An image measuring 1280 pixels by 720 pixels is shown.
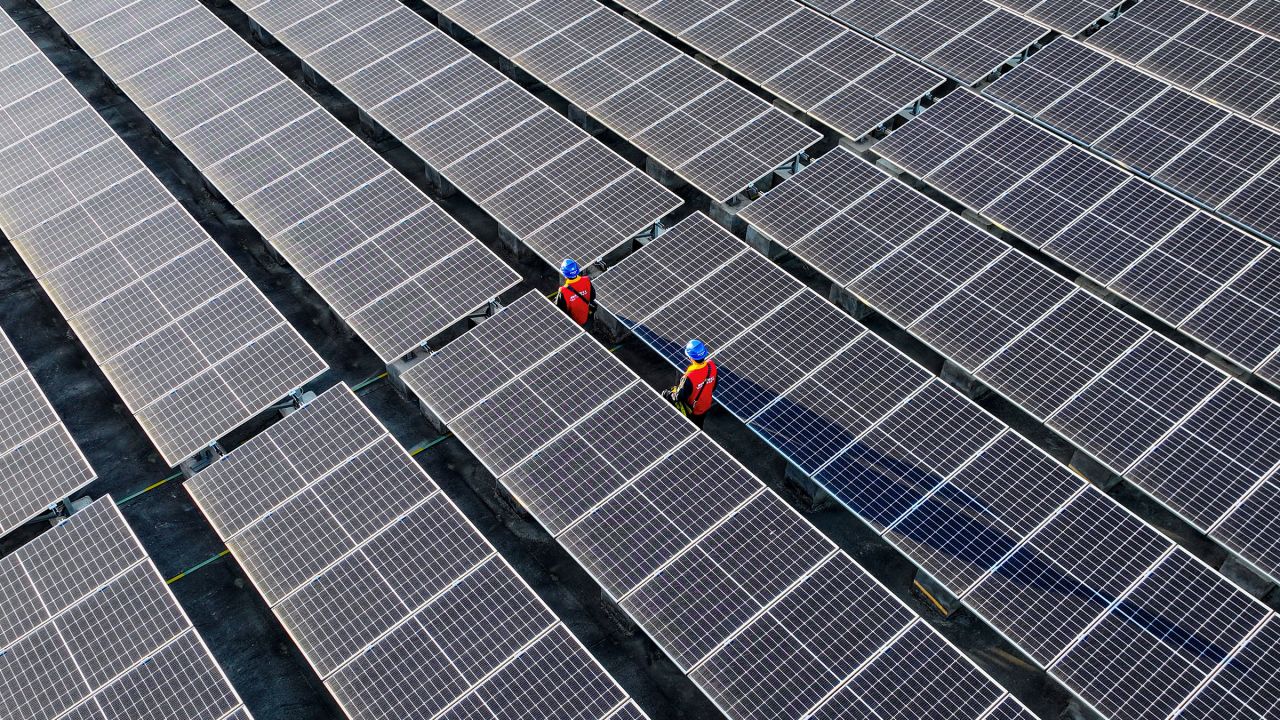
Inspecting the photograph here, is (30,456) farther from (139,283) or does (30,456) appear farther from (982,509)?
(982,509)

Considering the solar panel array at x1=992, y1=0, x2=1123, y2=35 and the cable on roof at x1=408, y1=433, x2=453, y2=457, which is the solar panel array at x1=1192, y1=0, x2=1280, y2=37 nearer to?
the solar panel array at x1=992, y1=0, x2=1123, y2=35

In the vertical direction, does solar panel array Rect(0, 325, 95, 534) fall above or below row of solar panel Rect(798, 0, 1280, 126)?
below

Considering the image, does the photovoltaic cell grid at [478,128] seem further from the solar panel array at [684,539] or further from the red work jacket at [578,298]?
the solar panel array at [684,539]

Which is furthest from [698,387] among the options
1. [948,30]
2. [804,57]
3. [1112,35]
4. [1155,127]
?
[1112,35]

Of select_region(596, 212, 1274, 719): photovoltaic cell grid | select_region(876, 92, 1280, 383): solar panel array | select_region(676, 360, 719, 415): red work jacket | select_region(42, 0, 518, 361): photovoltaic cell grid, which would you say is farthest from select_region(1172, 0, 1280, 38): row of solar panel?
select_region(42, 0, 518, 361): photovoltaic cell grid

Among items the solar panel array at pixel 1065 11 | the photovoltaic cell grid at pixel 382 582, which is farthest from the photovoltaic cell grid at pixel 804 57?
the photovoltaic cell grid at pixel 382 582

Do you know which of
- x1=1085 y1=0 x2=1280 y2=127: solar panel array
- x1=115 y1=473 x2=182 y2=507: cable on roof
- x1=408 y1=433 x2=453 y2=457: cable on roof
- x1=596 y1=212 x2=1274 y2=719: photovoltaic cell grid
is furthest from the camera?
x1=1085 y1=0 x2=1280 y2=127: solar panel array
